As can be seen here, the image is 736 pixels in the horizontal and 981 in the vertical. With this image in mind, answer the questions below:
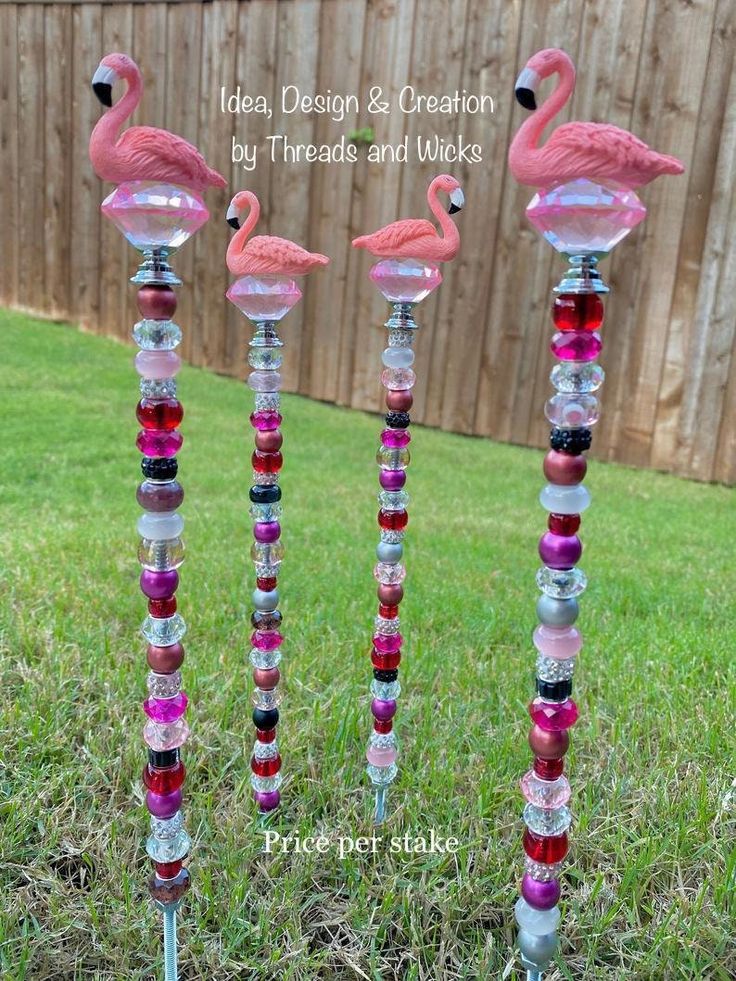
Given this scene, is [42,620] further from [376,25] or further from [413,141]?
[376,25]

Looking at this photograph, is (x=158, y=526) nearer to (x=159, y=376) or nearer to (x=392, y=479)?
(x=159, y=376)

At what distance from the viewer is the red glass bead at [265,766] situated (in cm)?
122

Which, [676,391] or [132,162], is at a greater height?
[132,162]

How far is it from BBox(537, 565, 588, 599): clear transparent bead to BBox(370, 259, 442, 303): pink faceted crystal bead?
0.47 m

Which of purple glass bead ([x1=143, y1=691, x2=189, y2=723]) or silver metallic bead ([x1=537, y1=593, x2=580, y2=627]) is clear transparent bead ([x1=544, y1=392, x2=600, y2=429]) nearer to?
silver metallic bead ([x1=537, y1=593, x2=580, y2=627])

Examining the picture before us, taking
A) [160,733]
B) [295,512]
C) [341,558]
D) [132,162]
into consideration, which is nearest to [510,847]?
[160,733]

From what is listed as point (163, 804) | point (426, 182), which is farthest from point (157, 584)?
point (426, 182)

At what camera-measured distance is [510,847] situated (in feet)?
4.04

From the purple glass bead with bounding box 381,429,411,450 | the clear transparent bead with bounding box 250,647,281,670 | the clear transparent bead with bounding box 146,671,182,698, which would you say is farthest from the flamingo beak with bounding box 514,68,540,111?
the clear transparent bead with bounding box 250,647,281,670

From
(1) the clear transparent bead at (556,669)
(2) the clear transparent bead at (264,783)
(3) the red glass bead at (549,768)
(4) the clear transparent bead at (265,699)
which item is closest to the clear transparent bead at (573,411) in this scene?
(1) the clear transparent bead at (556,669)

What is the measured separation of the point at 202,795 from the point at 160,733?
49cm

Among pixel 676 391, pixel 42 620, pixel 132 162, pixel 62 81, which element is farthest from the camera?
pixel 62 81

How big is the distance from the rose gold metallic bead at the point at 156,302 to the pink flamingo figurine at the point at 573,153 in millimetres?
371

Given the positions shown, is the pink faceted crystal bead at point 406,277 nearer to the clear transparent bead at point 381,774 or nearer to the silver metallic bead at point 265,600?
the silver metallic bead at point 265,600
